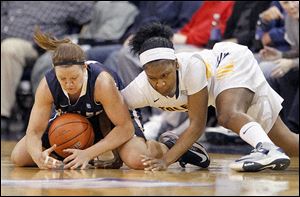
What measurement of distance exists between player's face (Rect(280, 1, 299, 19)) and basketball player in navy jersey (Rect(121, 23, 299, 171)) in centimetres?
195

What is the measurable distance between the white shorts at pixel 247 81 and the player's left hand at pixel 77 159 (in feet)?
2.72

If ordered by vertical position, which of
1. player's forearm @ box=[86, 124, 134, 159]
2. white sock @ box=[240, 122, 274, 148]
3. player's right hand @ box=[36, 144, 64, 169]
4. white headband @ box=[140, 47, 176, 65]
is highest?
white headband @ box=[140, 47, 176, 65]

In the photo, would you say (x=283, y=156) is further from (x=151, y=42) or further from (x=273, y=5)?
(x=273, y=5)

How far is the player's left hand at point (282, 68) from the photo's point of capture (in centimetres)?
661

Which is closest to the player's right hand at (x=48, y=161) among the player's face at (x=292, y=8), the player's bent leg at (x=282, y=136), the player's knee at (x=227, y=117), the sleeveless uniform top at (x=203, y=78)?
the sleeveless uniform top at (x=203, y=78)

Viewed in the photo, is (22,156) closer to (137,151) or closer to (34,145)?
(34,145)

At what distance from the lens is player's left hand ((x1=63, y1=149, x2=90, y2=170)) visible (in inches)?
179

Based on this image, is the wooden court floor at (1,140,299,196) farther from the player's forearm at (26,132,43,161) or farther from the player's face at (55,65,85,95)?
the player's face at (55,65,85,95)

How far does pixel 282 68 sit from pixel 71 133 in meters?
2.51

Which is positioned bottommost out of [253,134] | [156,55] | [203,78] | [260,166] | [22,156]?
[22,156]

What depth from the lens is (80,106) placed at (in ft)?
15.4

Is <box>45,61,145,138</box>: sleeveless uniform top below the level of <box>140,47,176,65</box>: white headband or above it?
below

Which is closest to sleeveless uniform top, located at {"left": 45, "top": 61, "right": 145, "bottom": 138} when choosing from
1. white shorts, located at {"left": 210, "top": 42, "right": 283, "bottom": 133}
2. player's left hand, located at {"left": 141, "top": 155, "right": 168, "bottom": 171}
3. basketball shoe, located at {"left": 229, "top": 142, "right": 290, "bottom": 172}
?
player's left hand, located at {"left": 141, "top": 155, "right": 168, "bottom": 171}

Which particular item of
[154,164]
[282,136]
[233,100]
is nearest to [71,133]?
[154,164]
